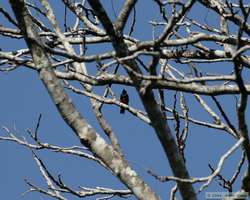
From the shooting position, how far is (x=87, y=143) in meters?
3.41

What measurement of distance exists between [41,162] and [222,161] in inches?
84.5

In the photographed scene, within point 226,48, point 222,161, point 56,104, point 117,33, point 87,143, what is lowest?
point 222,161

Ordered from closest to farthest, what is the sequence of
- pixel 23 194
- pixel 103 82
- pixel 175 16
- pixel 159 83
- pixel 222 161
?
pixel 222 161, pixel 175 16, pixel 159 83, pixel 103 82, pixel 23 194

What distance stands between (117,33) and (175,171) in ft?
2.65

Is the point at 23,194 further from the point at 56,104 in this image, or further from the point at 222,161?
the point at 222,161

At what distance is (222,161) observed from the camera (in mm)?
2953

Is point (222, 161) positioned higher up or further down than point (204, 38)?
further down

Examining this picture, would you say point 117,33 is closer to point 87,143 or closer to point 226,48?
point 87,143

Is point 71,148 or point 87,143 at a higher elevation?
point 71,148

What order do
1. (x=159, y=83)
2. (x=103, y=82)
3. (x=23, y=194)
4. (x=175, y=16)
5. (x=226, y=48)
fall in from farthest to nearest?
(x=23, y=194), (x=226, y=48), (x=103, y=82), (x=159, y=83), (x=175, y=16)

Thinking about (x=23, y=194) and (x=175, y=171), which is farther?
(x=23, y=194)

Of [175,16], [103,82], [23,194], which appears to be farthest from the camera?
[23,194]

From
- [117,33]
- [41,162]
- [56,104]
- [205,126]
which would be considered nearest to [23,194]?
[41,162]

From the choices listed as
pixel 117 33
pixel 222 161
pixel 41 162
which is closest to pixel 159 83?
pixel 117 33
